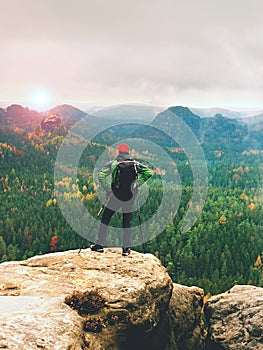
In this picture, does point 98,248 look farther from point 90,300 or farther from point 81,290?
point 90,300

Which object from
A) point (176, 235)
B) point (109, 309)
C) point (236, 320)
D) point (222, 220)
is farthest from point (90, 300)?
point (222, 220)

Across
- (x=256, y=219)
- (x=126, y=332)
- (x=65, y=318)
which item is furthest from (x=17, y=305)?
(x=256, y=219)

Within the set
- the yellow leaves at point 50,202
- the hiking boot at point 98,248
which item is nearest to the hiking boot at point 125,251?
the hiking boot at point 98,248

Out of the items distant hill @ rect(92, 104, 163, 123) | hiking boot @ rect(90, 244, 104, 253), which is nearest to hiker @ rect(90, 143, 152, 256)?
hiking boot @ rect(90, 244, 104, 253)

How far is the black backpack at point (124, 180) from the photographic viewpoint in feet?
61.2

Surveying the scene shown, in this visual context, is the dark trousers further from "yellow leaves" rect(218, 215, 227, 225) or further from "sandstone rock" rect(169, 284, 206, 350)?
"yellow leaves" rect(218, 215, 227, 225)

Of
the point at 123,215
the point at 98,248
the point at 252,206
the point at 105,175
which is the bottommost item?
the point at 252,206

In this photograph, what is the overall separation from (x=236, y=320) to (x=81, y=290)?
40.2 feet

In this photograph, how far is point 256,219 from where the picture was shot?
156 m

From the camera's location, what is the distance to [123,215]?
64.1 feet

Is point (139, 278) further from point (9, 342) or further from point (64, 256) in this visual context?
point (9, 342)

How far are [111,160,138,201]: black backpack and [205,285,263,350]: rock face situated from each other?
10.9 meters

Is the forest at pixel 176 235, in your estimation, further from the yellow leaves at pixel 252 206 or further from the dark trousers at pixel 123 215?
the dark trousers at pixel 123 215

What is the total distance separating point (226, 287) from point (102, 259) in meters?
56.0
